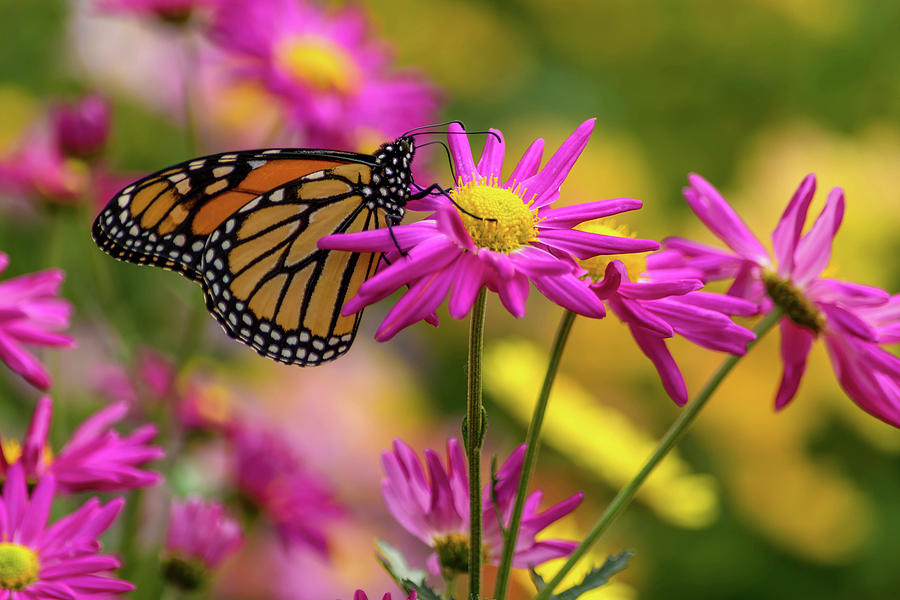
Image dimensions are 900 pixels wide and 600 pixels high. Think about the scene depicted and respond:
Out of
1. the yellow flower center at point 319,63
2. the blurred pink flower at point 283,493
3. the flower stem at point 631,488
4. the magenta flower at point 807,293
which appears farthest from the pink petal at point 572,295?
the yellow flower center at point 319,63

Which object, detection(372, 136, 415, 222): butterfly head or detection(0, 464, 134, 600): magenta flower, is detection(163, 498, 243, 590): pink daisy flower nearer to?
detection(0, 464, 134, 600): magenta flower

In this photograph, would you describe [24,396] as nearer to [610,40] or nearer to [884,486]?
[884,486]

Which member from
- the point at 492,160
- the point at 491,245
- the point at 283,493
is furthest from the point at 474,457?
the point at 283,493

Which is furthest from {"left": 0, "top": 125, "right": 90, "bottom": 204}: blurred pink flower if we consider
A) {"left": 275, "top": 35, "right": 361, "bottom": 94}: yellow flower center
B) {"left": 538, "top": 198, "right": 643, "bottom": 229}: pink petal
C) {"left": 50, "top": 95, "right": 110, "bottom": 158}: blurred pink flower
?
{"left": 538, "top": 198, "right": 643, "bottom": 229}: pink petal

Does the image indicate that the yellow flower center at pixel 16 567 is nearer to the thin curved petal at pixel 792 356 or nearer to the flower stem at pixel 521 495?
the flower stem at pixel 521 495

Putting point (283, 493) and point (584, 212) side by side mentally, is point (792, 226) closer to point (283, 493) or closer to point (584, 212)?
point (584, 212)

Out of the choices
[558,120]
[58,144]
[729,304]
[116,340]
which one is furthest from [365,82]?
[558,120]

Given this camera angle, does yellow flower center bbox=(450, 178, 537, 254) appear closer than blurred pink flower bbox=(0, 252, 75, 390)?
Yes
